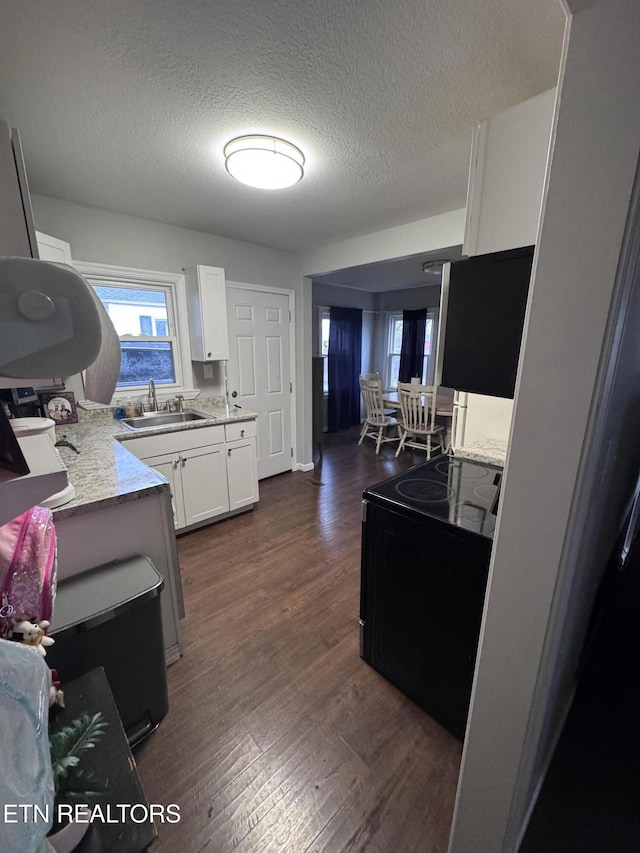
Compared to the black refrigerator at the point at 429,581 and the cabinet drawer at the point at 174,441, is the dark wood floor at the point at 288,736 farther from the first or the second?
the cabinet drawer at the point at 174,441

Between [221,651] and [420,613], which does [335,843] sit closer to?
[420,613]

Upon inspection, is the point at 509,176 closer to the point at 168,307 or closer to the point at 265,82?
the point at 265,82

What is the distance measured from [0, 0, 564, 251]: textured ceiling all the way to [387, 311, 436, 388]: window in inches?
154

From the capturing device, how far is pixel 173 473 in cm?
258

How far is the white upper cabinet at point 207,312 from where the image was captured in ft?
9.46

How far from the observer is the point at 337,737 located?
1.35 m

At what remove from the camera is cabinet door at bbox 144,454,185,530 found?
2.47 meters

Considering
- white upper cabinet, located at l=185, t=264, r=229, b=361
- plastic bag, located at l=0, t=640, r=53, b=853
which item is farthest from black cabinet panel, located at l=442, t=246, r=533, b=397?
white upper cabinet, located at l=185, t=264, r=229, b=361

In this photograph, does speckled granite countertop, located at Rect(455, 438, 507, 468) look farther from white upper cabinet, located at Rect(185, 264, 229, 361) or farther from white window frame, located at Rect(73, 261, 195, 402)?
white window frame, located at Rect(73, 261, 195, 402)

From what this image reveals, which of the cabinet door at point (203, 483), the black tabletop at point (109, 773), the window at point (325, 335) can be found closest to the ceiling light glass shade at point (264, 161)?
the cabinet door at point (203, 483)

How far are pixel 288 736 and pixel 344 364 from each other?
17.3 feet

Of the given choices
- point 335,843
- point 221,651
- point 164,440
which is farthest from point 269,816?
point 164,440

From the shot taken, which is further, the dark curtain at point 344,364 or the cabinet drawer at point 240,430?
the dark curtain at point 344,364

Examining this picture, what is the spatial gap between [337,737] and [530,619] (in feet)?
3.60
